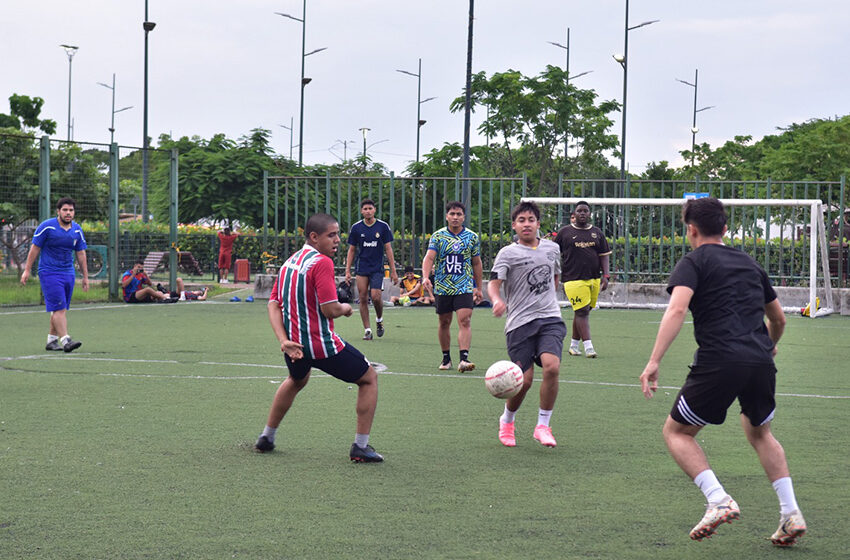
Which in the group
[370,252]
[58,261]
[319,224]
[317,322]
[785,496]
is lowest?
[785,496]

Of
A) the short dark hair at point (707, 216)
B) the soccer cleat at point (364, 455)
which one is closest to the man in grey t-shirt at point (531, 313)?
the soccer cleat at point (364, 455)

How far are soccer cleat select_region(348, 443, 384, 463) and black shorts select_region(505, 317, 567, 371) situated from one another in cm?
133

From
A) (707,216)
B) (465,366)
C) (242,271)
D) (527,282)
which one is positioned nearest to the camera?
(707,216)

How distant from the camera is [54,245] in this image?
1319 cm

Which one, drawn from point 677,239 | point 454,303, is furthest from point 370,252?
point 677,239

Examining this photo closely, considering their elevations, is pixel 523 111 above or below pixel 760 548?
above

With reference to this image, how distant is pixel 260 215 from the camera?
37.8m

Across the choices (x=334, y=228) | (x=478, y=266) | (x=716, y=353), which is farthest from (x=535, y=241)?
(x=478, y=266)

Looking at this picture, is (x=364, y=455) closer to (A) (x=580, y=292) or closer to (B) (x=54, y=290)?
(A) (x=580, y=292)

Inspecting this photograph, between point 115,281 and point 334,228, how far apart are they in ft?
57.9

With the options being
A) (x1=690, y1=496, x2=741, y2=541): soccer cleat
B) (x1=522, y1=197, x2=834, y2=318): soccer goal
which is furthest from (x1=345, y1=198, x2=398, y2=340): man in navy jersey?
(x1=690, y1=496, x2=741, y2=541): soccer cleat

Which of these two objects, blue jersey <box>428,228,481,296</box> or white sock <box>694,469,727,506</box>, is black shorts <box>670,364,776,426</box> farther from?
blue jersey <box>428,228,481,296</box>

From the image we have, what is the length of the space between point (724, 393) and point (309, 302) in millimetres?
2800

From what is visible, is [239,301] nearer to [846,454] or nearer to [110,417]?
[110,417]
